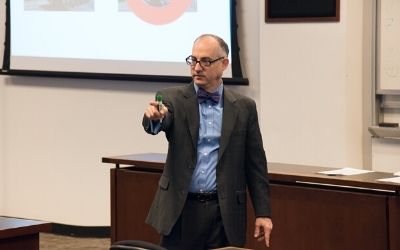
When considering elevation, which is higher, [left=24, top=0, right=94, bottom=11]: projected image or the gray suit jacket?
[left=24, top=0, right=94, bottom=11]: projected image

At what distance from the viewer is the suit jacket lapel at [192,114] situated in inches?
135

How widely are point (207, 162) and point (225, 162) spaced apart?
0.08 metres

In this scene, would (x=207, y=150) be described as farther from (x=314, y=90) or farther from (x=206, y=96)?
(x=314, y=90)

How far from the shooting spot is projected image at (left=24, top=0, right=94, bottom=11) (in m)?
7.03

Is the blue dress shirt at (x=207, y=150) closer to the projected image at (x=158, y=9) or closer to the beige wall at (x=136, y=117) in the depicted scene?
the beige wall at (x=136, y=117)

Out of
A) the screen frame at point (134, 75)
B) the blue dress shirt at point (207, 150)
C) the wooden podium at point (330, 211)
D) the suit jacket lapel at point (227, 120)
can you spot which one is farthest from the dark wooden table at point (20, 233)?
the screen frame at point (134, 75)

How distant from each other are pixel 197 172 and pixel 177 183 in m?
0.09

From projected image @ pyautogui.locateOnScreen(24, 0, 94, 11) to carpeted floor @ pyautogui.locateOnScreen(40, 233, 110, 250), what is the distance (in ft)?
6.41

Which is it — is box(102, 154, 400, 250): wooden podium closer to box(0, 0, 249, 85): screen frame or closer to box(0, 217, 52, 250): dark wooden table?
box(0, 217, 52, 250): dark wooden table

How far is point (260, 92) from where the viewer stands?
20.1 feet

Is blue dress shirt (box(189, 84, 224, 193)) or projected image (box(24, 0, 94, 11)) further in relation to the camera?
projected image (box(24, 0, 94, 11))

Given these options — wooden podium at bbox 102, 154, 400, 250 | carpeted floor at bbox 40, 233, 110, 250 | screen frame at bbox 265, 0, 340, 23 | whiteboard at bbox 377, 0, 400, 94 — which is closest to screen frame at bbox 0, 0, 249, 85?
screen frame at bbox 265, 0, 340, 23

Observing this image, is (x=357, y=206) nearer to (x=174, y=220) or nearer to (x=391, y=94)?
(x=174, y=220)

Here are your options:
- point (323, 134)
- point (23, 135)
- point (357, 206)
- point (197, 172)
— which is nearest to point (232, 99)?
point (197, 172)
